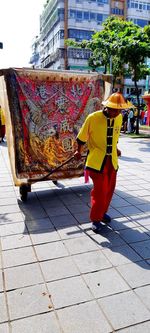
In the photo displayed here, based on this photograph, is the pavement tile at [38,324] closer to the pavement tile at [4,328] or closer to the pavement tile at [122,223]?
the pavement tile at [4,328]

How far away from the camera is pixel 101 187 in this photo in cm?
360

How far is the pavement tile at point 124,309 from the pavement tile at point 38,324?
16.7 inches

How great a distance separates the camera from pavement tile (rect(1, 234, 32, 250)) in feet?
11.0

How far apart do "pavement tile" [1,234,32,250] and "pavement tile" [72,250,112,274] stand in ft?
2.15

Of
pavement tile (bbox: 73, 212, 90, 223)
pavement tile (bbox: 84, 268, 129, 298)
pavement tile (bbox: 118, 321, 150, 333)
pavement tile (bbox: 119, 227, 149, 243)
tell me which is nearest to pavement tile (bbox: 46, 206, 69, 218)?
pavement tile (bbox: 73, 212, 90, 223)

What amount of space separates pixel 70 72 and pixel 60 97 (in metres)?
0.46

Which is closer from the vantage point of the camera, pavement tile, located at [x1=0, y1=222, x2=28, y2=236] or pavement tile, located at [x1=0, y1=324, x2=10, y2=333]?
pavement tile, located at [x1=0, y1=324, x2=10, y2=333]

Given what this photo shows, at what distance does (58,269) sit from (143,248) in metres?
1.04

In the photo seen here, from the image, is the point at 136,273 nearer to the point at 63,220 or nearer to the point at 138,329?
the point at 138,329

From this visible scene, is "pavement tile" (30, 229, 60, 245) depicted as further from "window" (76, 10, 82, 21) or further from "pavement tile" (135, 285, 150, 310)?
"window" (76, 10, 82, 21)

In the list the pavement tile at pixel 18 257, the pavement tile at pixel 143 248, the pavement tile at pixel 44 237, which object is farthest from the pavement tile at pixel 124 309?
the pavement tile at pixel 44 237

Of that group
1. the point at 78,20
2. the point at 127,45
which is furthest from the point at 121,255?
the point at 78,20

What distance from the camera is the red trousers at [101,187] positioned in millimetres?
3600

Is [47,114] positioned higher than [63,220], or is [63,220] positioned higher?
[47,114]
